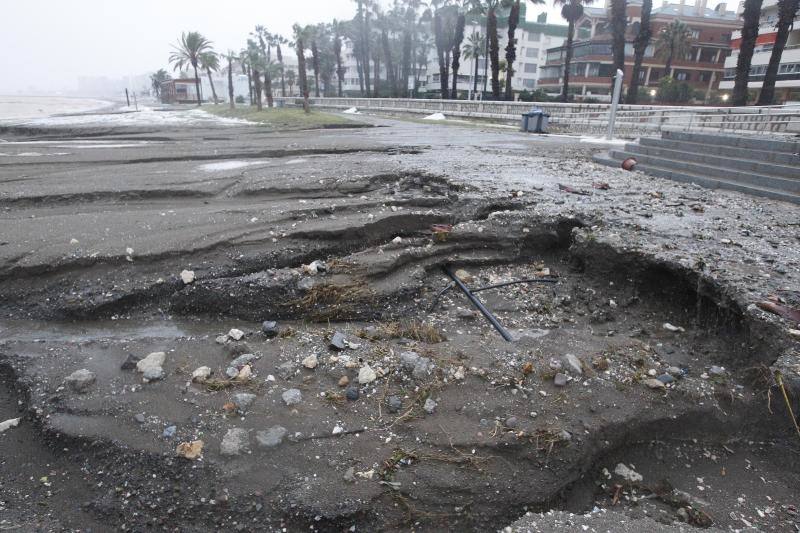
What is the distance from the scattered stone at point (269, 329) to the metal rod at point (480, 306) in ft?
5.76

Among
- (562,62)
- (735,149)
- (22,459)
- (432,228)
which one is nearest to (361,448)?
(22,459)

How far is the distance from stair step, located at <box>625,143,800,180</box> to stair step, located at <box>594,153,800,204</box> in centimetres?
42

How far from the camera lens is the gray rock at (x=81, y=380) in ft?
9.27

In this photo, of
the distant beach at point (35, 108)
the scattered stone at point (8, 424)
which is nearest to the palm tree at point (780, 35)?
the scattered stone at point (8, 424)

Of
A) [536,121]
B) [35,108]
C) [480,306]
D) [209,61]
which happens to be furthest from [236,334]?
[209,61]

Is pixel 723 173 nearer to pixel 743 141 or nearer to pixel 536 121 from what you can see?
pixel 743 141

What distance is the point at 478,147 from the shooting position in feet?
42.3

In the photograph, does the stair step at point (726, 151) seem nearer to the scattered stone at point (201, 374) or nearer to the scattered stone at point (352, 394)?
the scattered stone at point (352, 394)

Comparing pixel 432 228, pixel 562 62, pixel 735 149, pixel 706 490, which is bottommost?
pixel 706 490

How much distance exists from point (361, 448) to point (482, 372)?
3.27 ft

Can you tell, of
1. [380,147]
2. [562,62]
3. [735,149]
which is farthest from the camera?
[562,62]

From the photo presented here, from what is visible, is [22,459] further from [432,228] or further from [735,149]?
[735,149]

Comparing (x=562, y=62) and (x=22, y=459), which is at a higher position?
(x=562, y=62)

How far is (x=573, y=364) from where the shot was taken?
3105mm
